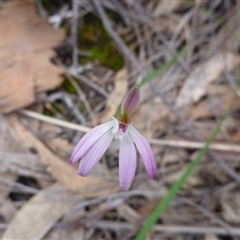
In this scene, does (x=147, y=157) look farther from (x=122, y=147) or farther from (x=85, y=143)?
(x=85, y=143)

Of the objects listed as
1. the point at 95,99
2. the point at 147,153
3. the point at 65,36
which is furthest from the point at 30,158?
A: the point at 147,153

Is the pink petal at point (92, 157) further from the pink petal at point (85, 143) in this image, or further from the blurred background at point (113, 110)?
the blurred background at point (113, 110)

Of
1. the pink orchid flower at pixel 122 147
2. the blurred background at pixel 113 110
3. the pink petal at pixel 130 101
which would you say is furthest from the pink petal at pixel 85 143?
the blurred background at pixel 113 110

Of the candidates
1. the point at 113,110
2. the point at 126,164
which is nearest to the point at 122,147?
the point at 126,164

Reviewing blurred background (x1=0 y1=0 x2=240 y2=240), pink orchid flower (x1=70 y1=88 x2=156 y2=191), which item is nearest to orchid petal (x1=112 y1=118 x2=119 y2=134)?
pink orchid flower (x1=70 y1=88 x2=156 y2=191)

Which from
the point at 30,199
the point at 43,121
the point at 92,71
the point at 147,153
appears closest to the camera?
the point at 147,153

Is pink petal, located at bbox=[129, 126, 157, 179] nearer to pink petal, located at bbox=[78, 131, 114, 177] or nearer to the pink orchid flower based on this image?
the pink orchid flower

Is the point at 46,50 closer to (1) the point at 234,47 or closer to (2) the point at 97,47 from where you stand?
(2) the point at 97,47
